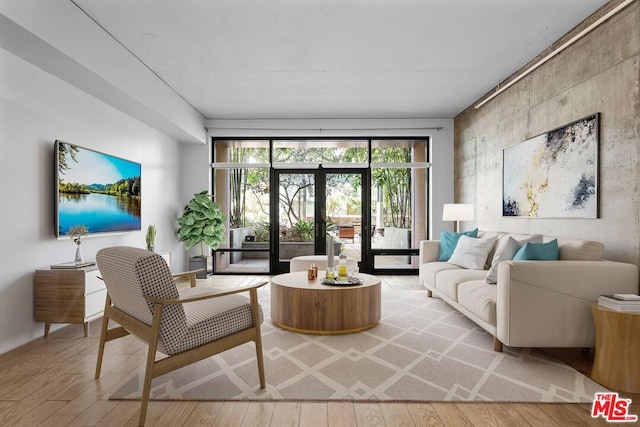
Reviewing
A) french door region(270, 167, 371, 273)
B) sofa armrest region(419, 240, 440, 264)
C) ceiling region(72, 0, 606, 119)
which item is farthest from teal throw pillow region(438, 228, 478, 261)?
ceiling region(72, 0, 606, 119)

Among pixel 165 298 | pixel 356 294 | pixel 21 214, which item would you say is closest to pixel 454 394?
pixel 356 294

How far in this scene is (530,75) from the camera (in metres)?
3.99

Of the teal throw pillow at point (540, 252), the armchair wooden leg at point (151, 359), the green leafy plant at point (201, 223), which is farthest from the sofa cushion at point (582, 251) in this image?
the green leafy plant at point (201, 223)

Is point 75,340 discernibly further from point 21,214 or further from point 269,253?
point 269,253

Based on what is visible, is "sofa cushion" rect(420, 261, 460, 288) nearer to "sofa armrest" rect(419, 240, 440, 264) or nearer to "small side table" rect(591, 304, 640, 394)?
"sofa armrest" rect(419, 240, 440, 264)

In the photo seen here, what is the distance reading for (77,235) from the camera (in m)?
3.35

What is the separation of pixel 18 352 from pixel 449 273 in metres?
3.98

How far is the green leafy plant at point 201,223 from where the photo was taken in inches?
228

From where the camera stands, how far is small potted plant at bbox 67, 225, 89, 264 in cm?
330

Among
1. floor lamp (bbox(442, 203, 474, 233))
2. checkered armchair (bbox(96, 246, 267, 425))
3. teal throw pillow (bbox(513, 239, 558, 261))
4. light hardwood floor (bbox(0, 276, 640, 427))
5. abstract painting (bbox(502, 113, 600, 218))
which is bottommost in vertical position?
light hardwood floor (bbox(0, 276, 640, 427))

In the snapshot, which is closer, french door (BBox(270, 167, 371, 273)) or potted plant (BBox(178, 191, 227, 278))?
potted plant (BBox(178, 191, 227, 278))

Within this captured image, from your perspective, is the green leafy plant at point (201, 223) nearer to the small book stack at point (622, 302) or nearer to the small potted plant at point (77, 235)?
the small potted plant at point (77, 235)

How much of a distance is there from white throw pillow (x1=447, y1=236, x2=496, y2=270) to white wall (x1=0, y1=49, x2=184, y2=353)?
408cm

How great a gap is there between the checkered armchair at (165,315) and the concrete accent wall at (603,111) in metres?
2.90
